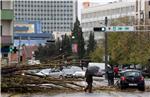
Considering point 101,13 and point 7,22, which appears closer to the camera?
point 7,22

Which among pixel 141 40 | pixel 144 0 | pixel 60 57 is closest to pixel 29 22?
pixel 144 0

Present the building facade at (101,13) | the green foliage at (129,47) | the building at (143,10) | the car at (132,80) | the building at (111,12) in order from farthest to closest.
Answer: the building facade at (101,13), the building at (111,12), the building at (143,10), the green foliage at (129,47), the car at (132,80)

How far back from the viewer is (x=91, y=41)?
132875 mm

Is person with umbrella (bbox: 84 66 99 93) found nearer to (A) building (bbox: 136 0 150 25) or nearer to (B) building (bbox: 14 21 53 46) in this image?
(A) building (bbox: 136 0 150 25)

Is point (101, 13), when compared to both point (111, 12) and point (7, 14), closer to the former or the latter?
point (111, 12)

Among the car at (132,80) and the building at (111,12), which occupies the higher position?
the building at (111,12)

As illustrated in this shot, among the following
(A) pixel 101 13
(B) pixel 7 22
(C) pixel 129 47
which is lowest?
(C) pixel 129 47

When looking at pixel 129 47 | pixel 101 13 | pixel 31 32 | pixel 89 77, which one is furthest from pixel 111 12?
pixel 89 77

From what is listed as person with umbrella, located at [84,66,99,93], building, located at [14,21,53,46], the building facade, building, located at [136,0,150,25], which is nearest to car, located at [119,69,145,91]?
person with umbrella, located at [84,66,99,93]

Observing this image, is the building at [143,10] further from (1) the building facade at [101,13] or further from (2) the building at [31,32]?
(2) the building at [31,32]

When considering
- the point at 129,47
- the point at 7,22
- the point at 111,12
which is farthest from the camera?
the point at 111,12

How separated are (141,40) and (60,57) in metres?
54.8

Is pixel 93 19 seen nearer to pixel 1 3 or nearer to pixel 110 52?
pixel 110 52

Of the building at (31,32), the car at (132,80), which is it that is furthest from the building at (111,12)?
the car at (132,80)
